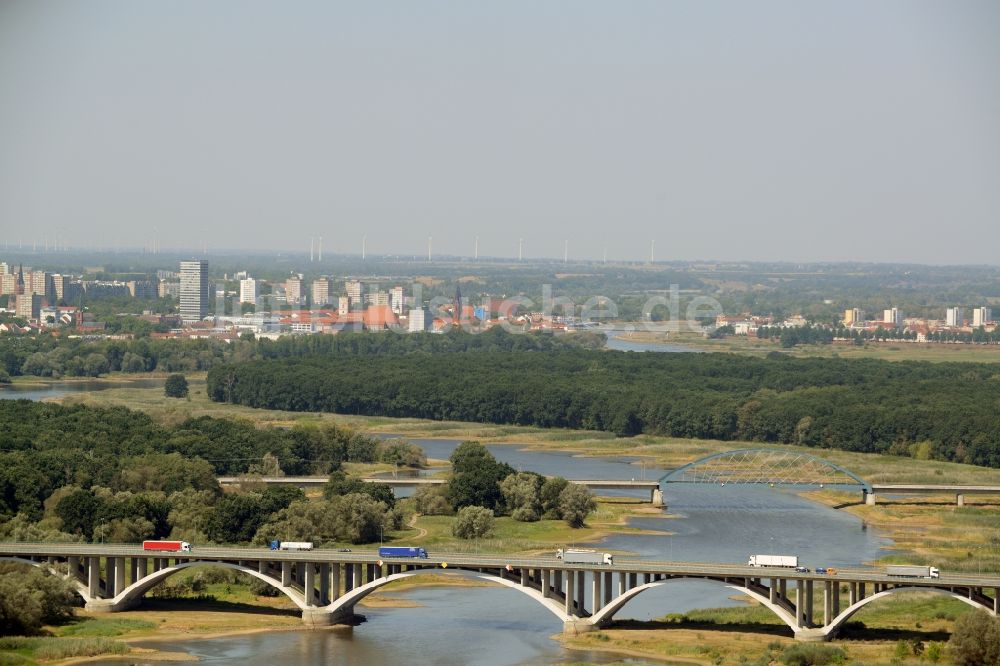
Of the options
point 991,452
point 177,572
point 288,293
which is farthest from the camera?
point 288,293

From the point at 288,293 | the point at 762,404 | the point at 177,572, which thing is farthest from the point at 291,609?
the point at 288,293

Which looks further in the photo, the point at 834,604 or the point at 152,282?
the point at 152,282

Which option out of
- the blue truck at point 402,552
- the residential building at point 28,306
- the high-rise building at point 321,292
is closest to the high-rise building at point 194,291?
the residential building at point 28,306

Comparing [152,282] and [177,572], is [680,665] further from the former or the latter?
[152,282]

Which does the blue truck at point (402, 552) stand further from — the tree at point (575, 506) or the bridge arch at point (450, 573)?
the tree at point (575, 506)

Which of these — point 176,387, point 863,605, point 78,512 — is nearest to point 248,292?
point 176,387

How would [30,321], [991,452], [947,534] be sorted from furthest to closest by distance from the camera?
1. [30,321]
2. [991,452]
3. [947,534]
